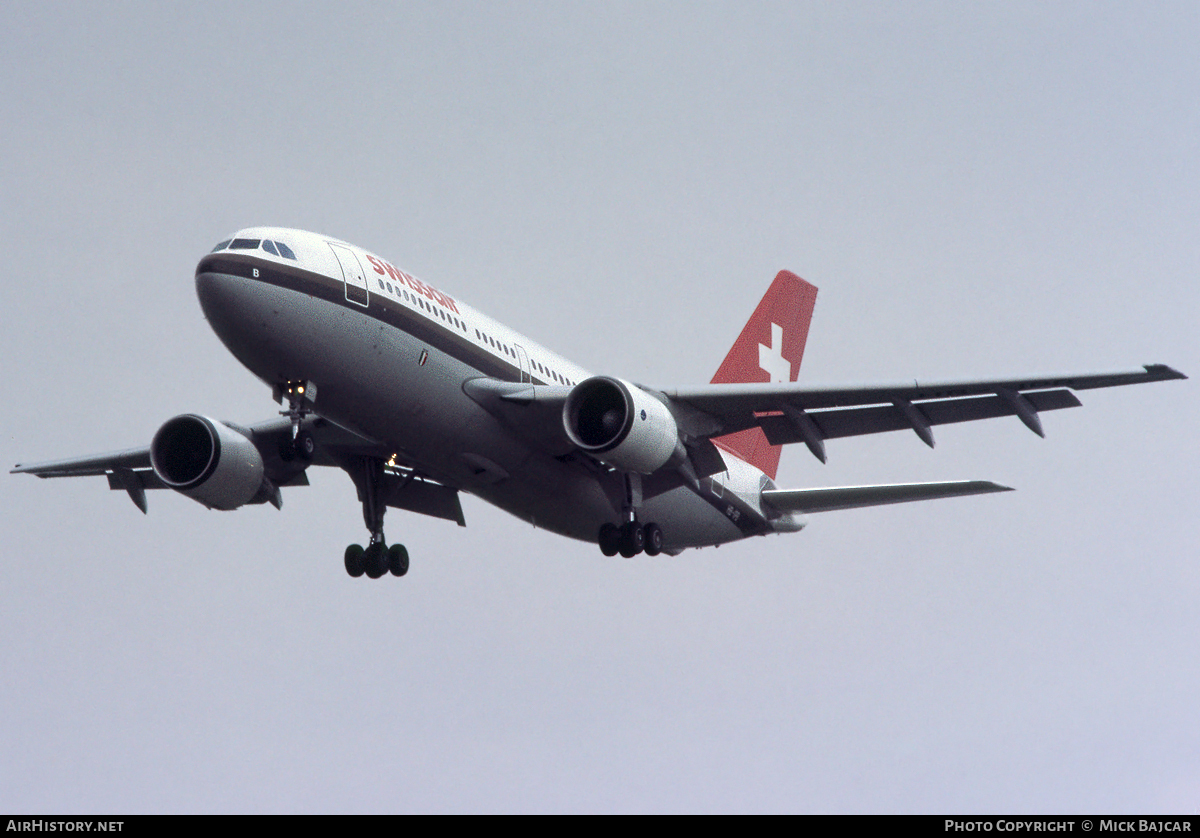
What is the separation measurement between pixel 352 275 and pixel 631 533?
319 inches

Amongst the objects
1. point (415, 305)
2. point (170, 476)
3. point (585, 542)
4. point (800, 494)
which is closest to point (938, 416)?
point (800, 494)

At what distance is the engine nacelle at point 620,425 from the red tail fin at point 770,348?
24.8 feet

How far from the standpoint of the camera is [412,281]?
1062 inches

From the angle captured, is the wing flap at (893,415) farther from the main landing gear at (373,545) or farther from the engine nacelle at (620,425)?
the main landing gear at (373,545)

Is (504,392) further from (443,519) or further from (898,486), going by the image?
(898,486)

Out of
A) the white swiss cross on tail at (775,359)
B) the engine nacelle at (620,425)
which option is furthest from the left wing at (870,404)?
the white swiss cross on tail at (775,359)

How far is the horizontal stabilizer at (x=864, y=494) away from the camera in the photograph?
98.8 ft

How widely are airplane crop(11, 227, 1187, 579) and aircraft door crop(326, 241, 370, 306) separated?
3 centimetres

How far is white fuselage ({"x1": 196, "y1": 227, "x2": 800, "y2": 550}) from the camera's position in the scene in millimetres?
24328

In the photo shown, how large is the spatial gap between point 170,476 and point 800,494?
13.5m

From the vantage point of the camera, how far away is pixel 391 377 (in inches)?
1013

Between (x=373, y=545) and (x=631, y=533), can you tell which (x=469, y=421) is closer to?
(x=631, y=533)

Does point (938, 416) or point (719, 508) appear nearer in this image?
point (938, 416)
